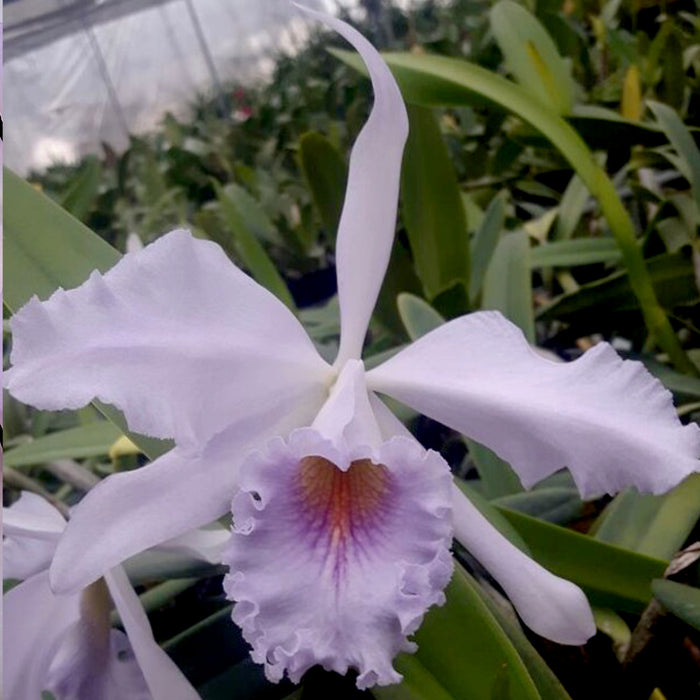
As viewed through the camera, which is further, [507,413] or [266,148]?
[266,148]

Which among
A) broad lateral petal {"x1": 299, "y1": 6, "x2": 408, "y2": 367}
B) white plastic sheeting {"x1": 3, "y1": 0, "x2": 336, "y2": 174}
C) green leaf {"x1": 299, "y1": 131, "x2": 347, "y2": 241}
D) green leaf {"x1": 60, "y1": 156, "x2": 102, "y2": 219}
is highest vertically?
broad lateral petal {"x1": 299, "y1": 6, "x2": 408, "y2": 367}

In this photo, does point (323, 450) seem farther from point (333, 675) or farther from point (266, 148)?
point (266, 148)

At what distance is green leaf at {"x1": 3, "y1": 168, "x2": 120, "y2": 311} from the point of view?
47 centimetres

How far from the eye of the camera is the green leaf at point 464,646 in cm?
44

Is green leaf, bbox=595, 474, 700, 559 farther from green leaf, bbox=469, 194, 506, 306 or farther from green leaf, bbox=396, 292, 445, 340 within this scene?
green leaf, bbox=469, 194, 506, 306

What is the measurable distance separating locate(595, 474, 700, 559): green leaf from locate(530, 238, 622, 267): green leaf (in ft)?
1.20

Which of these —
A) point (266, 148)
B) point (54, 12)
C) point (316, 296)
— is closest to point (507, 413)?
point (316, 296)

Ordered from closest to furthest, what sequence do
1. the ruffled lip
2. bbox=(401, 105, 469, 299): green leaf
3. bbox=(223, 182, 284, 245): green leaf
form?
1. the ruffled lip
2. bbox=(401, 105, 469, 299): green leaf
3. bbox=(223, 182, 284, 245): green leaf

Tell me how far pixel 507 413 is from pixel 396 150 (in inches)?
5.3

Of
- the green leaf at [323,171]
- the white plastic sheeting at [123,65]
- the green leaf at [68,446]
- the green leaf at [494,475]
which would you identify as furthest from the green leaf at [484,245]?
the white plastic sheeting at [123,65]

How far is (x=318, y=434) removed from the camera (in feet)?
1.34

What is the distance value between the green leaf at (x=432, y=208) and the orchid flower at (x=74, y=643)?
1.48ft

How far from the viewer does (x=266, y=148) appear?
183 centimetres

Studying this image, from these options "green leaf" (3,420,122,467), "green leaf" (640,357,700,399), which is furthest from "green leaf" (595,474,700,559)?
"green leaf" (3,420,122,467)
